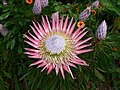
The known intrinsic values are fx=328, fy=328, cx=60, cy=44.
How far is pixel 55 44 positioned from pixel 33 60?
46cm

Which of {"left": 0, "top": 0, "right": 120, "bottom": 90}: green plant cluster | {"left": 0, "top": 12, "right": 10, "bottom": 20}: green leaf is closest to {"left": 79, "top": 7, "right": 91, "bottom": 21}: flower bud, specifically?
{"left": 0, "top": 0, "right": 120, "bottom": 90}: green plant cluster

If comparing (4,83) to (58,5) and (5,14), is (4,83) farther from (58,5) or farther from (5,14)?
(58,5)

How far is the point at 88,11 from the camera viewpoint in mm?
2734

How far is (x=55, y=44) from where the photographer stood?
8.46ft

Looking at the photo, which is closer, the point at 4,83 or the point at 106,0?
the point at 4,83

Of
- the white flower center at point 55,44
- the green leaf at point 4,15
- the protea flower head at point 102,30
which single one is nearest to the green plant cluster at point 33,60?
the green leaf at point 4,15

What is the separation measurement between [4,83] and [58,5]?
0.89 metres

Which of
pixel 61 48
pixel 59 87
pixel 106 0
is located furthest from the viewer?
pixel 106 0

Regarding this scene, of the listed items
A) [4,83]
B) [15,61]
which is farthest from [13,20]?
[4,83]

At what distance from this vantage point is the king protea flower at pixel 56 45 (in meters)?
2.56

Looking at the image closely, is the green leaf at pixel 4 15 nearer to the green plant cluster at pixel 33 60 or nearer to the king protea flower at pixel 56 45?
the green plant cluster at pixel 33 60

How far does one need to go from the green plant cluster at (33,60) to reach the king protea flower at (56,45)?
8.4 inches

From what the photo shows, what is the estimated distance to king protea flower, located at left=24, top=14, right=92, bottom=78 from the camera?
2.56 metres

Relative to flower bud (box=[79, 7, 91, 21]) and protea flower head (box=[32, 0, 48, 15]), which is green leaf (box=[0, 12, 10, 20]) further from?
flower bud (box=[79, 7, 91, 21])
